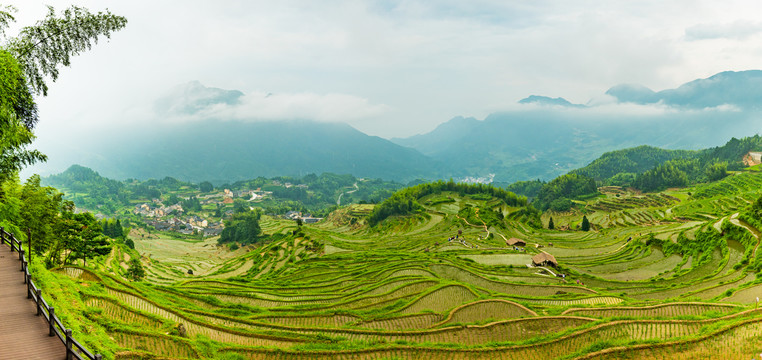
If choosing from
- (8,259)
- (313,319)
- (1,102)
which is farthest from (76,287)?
(313,319)

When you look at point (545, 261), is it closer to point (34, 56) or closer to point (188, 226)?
point (34, 56)

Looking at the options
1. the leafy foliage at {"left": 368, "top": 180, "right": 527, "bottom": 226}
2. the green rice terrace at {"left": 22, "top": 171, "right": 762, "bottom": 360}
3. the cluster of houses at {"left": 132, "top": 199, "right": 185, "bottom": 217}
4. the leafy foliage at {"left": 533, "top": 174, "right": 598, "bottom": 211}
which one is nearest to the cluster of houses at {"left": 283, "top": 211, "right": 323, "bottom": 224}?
the leafy foliage at {"left": 368, "top": 180, "right": 527, "bottom": 226}

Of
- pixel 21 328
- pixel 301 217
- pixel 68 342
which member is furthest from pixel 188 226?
pixel 68 342

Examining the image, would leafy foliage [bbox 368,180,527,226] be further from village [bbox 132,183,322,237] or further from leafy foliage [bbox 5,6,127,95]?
leafy foliage [bbox 5,6,127,95]

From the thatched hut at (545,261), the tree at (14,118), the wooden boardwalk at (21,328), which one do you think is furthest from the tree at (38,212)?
the thatched hut at (545,261)

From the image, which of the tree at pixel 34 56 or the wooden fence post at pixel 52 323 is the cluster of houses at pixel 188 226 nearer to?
the tree at pixel 34 56

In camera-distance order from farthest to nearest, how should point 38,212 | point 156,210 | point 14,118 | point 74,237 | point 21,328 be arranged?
1. point 156,210
2. point 74,237
3. point 38,212
4. point 14,118
5. point 21,328
